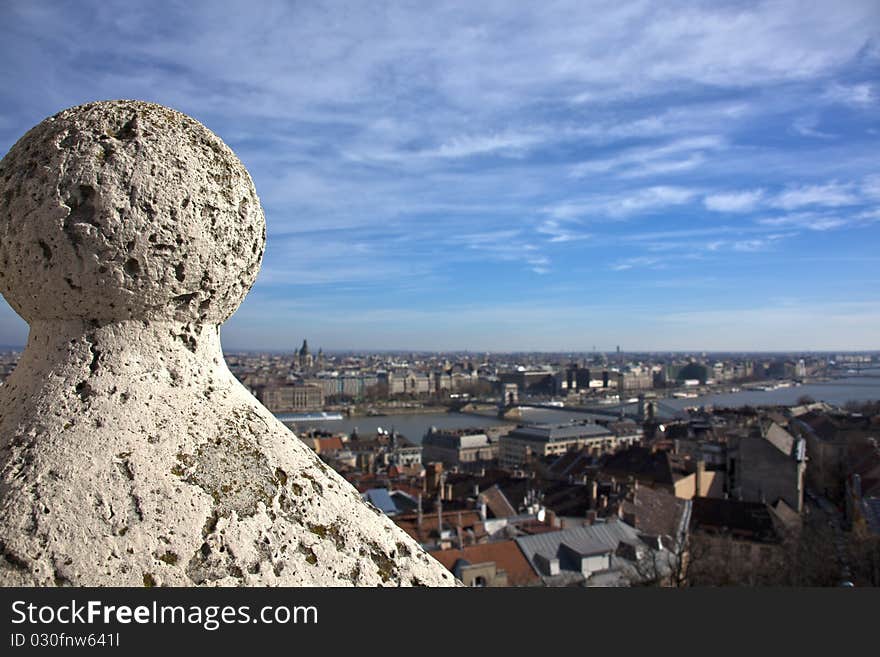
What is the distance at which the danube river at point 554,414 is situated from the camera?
63797mm

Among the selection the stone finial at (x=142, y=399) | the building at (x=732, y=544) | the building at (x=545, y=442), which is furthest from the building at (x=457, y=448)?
the stone finial at (x=142, y=399)

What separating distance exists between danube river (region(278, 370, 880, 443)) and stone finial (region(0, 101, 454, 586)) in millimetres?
47800

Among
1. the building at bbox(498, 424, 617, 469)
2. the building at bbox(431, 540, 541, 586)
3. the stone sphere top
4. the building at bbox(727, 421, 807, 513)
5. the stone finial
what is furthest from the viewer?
the building at bbox(498, 424, 617, 469)

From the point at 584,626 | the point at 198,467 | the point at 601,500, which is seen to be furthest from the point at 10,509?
the point at 601,500

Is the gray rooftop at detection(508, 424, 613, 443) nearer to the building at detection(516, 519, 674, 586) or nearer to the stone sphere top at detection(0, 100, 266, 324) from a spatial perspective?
the building at detection(516, 519, 674, 586)

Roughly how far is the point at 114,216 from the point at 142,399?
301mm

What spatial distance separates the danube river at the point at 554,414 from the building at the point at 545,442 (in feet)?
31.2

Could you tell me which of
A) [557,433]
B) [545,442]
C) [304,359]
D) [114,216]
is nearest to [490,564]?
[114,216]

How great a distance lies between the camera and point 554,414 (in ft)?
252

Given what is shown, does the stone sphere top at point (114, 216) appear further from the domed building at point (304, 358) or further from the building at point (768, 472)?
the domed building at point (304, 358)

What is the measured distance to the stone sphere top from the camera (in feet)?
4.06

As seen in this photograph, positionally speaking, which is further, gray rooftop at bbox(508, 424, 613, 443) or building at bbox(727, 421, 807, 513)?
gray rooftop at bbox(508, 424, 613, 443)

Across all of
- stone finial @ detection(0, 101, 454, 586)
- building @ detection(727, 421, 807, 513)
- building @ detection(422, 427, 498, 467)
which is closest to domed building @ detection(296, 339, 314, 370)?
building @ detection(422, 427, 498, 467)

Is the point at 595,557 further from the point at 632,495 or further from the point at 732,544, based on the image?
the point at 632,495
